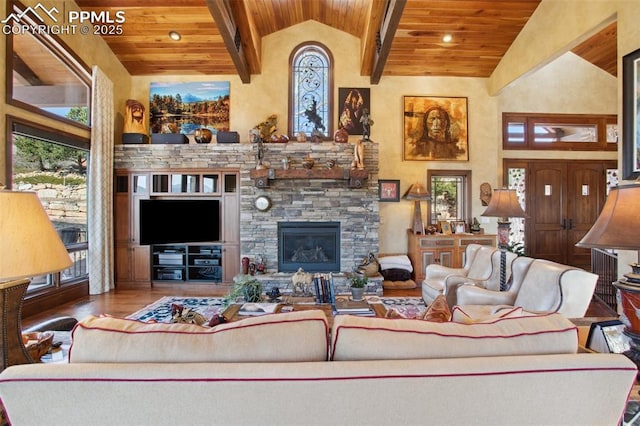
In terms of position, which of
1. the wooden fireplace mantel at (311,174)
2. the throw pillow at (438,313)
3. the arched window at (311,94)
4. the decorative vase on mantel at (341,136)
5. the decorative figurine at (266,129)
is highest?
the arched window at (311,94)

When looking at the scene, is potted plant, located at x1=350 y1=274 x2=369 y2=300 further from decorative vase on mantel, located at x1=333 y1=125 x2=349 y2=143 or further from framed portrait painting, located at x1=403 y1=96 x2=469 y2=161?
framed portrait painting, located at x1=403 y1=96 x2=469 y2=161

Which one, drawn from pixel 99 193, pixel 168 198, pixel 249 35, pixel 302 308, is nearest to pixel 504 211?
pixel 302 308

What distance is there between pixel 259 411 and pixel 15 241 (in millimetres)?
1096

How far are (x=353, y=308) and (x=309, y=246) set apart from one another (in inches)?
103

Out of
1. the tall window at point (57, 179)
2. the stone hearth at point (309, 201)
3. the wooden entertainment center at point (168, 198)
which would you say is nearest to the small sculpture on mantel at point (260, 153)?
the stone hearth at point (309, 201)

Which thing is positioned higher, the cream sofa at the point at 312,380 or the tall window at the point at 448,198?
the tall window at the point at 448,198

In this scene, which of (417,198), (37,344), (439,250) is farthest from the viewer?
(417,198)

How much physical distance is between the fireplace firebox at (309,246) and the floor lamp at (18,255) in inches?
168

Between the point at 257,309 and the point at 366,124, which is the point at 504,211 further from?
the point at 366,124

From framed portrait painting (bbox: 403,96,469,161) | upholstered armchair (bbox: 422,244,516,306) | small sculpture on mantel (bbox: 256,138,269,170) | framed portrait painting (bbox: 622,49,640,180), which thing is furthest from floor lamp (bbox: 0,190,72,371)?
Answer: framed portrait painting (bbox: 403,96,469,161)

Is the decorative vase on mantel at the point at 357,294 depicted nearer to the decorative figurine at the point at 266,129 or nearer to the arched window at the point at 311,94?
the decorative figurine at the point at 266,129

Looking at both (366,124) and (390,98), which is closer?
(366,124)

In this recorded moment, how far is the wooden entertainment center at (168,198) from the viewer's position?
18.4 feet

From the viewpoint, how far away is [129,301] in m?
4.78
